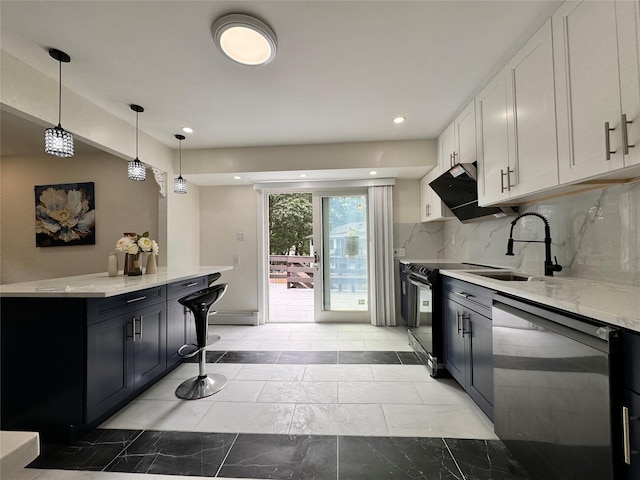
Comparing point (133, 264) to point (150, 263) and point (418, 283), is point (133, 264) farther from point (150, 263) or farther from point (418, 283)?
point (418, 283)

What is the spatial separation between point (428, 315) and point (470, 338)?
581 mm

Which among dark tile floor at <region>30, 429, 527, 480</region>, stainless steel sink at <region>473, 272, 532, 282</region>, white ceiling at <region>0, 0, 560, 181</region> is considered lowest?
dark tile floor at <region>30, 429, 527, 480</region>

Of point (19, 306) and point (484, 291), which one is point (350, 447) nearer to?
point (484, 291)

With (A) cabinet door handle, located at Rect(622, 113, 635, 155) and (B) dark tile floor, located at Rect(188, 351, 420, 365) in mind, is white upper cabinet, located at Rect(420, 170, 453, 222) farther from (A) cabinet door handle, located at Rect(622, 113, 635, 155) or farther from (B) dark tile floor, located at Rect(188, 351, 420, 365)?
(A) cabinet door handle, located at Rect(622, 113, 635, 155)

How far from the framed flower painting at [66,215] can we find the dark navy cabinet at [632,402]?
4.81 m

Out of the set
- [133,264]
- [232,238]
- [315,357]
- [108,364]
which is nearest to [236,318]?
[232,238]

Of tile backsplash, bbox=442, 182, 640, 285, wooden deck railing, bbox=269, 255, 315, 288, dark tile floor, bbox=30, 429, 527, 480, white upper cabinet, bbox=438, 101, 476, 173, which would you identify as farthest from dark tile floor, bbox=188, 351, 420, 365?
wooden deck railing, bbox=269, 255, 315, 288

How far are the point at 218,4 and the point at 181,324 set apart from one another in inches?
98.9

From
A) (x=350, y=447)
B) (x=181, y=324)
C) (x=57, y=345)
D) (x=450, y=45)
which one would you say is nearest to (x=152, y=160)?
(x=181, y=324)

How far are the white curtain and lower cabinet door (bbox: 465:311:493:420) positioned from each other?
6.29 feet

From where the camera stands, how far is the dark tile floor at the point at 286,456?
1.37 m

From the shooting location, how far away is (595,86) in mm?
1219

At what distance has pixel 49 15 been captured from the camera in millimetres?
1456

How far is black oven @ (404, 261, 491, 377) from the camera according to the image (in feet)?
7.60
